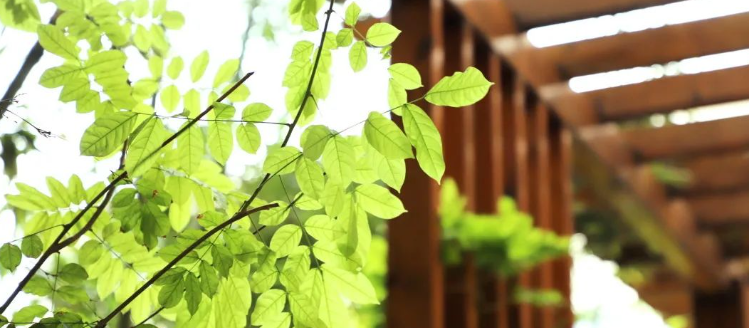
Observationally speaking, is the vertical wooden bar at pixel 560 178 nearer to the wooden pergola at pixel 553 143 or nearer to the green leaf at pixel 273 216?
the wooden pergola at pixel 553 143

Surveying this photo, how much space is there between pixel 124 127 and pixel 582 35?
8.78 feet

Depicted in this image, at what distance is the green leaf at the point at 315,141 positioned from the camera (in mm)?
594

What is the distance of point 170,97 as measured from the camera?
805 mm

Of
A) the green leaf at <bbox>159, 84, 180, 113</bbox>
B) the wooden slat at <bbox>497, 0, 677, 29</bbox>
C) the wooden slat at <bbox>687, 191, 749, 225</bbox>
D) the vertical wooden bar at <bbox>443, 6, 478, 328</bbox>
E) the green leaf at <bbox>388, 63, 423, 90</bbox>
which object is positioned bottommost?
the green leaf at <bbox>388, 63, 423, 90</bbox>

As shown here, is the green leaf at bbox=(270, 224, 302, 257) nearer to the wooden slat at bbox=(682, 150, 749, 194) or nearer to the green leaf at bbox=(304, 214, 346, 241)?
the green leaf at bbox=(304, 214, 346, 241)

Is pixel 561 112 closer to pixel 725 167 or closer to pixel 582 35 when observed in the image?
pixel 582 35

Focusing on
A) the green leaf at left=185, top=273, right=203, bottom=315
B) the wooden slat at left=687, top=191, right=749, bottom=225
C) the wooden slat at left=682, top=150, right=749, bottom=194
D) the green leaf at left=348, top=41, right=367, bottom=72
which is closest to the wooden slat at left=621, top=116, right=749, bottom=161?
the wooden slat at left=682, top=150, right=749, bottom=194

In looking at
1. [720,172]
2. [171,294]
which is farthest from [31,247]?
[720,172]

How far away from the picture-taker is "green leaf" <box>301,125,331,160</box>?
0.59 m

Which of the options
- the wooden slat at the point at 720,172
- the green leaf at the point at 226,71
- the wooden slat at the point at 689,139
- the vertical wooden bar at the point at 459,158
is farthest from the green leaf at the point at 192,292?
the wooden slat at the point at 720,172

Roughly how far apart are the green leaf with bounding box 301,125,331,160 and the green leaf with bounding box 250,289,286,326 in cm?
11

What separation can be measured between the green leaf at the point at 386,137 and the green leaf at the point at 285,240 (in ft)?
0.35

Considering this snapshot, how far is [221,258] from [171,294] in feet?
0.13

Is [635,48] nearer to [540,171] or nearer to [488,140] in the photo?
[540,171]
